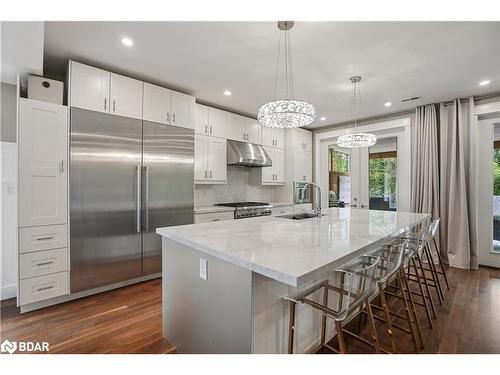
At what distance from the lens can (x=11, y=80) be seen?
8.58ft

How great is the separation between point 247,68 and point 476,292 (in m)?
3.76

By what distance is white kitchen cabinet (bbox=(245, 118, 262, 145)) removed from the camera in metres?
4.50

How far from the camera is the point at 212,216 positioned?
3676 mm

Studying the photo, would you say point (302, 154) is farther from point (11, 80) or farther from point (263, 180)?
point (11, 80)

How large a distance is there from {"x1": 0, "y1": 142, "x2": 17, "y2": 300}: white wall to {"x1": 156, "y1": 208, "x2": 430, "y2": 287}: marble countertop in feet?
6.94

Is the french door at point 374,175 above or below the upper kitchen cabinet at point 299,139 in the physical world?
below

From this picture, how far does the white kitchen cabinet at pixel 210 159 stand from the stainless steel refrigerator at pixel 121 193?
353 millimetres

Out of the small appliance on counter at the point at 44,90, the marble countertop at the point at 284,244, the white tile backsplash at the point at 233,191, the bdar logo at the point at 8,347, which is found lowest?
the bdar logo at the point at 8,347

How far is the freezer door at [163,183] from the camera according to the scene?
3.02 metres

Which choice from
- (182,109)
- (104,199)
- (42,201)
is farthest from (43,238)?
(182,109)

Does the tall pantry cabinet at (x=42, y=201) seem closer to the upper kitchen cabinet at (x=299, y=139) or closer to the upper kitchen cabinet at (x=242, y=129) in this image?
the upper kitchen cabinet at (x=242, y=129)

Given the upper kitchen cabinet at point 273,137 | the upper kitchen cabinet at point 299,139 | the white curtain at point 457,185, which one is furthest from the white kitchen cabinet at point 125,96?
the white curtain at point 457,185

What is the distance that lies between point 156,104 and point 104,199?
1.37 metres
